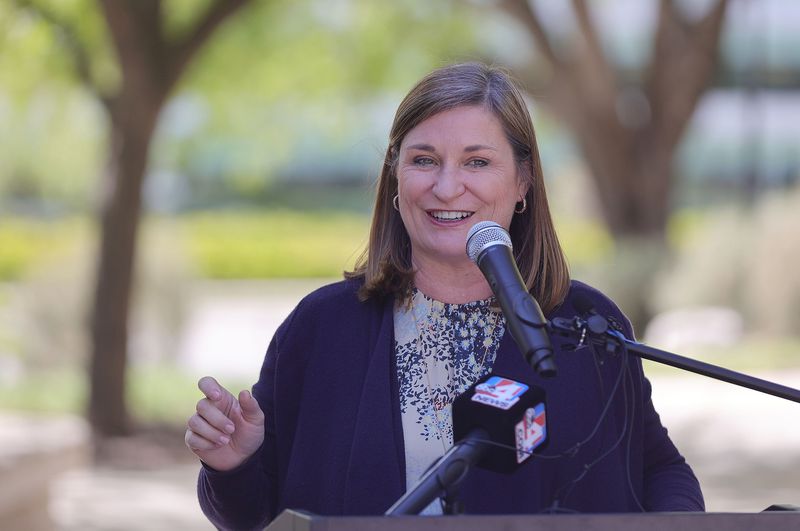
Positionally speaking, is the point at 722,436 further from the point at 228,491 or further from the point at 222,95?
the point at 228,491

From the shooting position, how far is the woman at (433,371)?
2.62m

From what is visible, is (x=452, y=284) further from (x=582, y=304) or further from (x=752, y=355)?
(x=752, y=355)

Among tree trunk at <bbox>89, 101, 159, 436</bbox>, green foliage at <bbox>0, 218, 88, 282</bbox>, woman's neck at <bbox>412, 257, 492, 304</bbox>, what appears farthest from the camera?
green foliage at <bbox>0, 218, 88, 282</bbox>

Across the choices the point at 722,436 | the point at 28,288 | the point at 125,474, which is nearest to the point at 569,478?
the point at 125,474

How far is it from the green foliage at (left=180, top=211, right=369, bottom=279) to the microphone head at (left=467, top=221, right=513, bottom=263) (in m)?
23.7

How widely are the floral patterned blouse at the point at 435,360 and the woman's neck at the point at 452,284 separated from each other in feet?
0.05

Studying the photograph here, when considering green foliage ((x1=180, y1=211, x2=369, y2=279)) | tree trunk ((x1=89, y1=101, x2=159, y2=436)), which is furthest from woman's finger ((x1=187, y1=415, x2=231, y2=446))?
green foliage ((x1=180, y1=211, x2=369, y2=279))

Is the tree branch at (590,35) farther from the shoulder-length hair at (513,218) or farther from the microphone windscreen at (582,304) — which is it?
the microphone windscreen at (582,304)

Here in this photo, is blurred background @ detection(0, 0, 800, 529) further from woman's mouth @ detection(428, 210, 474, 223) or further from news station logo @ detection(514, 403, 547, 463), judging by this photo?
news station logo @ detection(514, 403, 547, 463)

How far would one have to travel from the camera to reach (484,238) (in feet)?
7.32

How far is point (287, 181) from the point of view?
132 feet

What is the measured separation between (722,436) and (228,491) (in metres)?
8.76

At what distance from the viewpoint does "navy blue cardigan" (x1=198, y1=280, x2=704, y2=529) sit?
8.57 ft

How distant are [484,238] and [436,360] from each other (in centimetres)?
67
